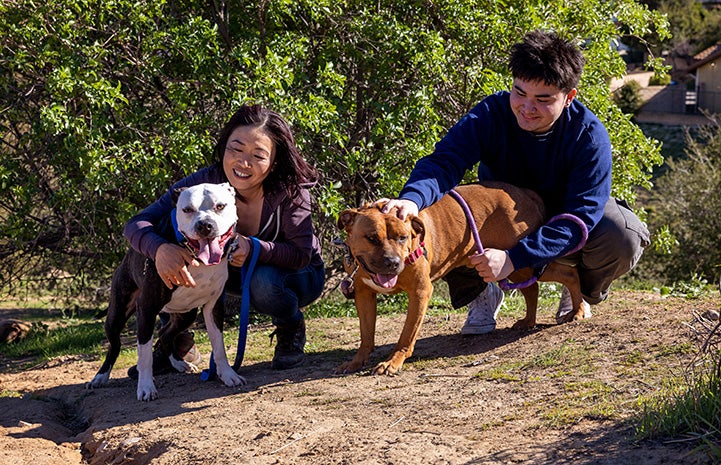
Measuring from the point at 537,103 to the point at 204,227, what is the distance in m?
1.91

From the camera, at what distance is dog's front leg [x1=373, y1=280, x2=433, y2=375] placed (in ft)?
15.8

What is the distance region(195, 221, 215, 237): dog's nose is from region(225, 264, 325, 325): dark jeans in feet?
2.31

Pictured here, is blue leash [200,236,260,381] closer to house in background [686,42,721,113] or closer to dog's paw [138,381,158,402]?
dog's paw [138,381,158,402]

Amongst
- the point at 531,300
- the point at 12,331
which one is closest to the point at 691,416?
the point at 531,300

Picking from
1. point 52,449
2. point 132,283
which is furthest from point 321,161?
point 52,449

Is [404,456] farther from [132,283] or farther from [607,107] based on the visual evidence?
[607,107]

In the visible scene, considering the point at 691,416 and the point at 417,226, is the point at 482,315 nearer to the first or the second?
the point at 417,226

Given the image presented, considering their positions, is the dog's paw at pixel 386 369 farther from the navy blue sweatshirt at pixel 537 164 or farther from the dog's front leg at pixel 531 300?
the dog's front leg at pixel 531 300

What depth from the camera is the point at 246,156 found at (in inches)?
204

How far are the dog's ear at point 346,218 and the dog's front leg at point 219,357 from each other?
1.00 meters

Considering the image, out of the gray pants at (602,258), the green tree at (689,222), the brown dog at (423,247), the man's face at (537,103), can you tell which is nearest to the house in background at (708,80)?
the green tree at (689,222)

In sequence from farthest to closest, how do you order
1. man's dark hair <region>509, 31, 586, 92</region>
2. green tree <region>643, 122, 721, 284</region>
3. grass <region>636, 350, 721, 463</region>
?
green tree <region>643, 122, 721, 284</region>
man's dark hair <region>509, 31, 586, 92</region>
grass <region>636, 350, 721, 463</region>

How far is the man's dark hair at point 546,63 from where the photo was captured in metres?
4.82

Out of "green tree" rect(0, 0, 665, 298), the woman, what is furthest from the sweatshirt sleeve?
"green tree" rect(0, 0, 665, 298)
